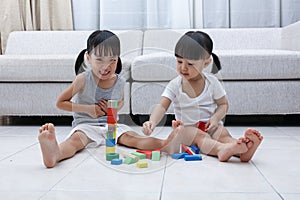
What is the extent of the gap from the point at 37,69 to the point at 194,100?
3.60 feet

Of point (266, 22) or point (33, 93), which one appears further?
point (266, 22)

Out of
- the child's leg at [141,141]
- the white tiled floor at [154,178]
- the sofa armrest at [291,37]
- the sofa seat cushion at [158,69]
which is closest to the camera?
the white tiled floor at [154,178]

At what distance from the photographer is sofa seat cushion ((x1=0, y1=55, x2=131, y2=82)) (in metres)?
2.04

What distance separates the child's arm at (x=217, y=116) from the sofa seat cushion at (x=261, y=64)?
64cm

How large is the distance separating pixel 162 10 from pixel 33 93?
1136 millimetres

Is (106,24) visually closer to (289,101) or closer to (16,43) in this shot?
(16,43)

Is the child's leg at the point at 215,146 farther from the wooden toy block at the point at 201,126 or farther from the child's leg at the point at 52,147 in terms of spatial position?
the child's leg at the point at 52,147

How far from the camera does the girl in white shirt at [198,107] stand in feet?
3.75

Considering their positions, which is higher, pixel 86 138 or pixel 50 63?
pixel 50 63

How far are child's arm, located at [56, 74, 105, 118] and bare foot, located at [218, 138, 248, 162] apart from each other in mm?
379

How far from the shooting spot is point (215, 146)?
1.32 meters

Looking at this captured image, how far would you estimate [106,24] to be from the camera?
2836 millimetres

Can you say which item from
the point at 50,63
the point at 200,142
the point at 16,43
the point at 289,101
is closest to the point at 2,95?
the point at 50,63

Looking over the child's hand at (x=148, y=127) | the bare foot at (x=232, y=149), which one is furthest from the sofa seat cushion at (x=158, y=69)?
the bare foot at (x=232, y=149)
